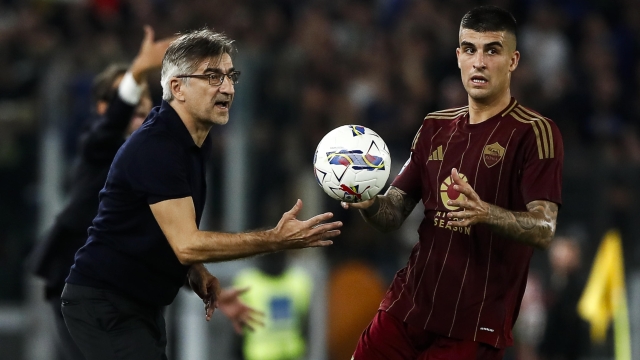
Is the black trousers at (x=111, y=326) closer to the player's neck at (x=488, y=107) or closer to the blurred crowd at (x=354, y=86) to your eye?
the player's neck at (x=488, y=107)

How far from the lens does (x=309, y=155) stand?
10.1 metres

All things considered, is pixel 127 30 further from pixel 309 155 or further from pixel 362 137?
pixel 362 137

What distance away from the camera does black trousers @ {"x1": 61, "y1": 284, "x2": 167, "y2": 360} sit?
4.72 metres

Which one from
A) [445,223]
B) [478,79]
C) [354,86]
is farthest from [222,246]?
[354,86]

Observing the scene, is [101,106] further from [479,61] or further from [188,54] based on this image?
[479,61]

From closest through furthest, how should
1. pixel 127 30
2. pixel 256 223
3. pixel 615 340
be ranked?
pixel 256 223
pixel 615 340
pixel 127 30

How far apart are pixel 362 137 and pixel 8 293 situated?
6.20 metres

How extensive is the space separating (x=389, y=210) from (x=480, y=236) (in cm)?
51

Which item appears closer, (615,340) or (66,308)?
(66,308)

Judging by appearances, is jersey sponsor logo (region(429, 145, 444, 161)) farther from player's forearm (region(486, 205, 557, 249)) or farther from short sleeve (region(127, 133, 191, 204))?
short sleeve (region(127, 133, 191, 204))

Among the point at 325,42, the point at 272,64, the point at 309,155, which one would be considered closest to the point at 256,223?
the point at 309,155

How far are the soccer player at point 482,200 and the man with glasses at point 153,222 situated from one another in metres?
0.52

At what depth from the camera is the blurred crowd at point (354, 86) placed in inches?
384

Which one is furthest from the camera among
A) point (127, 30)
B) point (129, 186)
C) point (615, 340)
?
point (127, 30)
